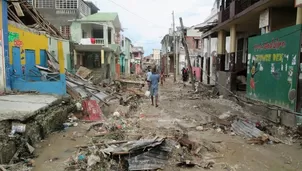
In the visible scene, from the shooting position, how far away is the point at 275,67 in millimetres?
8484


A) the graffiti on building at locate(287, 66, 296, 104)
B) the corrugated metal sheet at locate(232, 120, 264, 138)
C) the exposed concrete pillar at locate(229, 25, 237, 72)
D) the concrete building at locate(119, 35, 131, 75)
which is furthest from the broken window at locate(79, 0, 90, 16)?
the graffiti on building at locate(287, 66, 296, 104)

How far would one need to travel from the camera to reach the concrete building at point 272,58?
731cm

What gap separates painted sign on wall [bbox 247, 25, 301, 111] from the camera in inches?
287

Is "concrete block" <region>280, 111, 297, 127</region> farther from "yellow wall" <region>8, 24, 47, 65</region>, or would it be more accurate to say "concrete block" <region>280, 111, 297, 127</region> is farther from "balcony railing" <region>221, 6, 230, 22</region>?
"yellow wall" <region>8, 24, 47, 65</region>

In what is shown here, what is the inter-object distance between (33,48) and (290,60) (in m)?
10.1

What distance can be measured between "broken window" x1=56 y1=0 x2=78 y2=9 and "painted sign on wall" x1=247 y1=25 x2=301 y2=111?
19.7 metres

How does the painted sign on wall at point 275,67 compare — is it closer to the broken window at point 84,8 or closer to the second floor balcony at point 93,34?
the second floor balcony at point 93,34

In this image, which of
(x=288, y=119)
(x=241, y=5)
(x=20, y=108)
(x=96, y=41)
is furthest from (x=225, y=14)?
(x=96, y=41)

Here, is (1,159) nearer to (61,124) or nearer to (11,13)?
(61,124)

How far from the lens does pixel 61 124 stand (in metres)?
7.66

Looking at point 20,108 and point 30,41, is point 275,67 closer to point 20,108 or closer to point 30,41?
point 20,108

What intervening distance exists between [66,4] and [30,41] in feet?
52.2

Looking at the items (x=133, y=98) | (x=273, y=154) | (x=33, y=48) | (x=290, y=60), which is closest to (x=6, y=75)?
(x=33, y=48)

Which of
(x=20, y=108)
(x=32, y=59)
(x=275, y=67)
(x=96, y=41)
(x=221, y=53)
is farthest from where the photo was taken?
(x=96, y=41)
